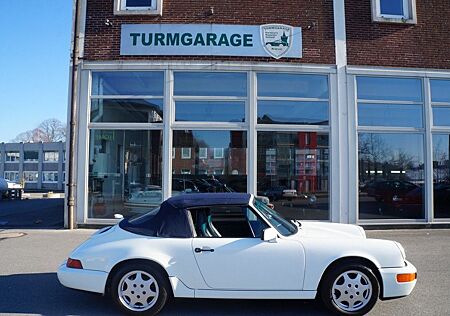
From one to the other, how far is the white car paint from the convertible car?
0.04 ft

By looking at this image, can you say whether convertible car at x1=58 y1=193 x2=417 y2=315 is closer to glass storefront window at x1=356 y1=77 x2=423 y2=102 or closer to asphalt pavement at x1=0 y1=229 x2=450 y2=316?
asphalt pavement at x1=0 y1=229 x2=450 y2=316

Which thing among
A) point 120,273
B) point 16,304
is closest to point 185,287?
point 120,273

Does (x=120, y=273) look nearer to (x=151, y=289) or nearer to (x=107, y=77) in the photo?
(x=151, y=289)

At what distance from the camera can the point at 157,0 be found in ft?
36.8

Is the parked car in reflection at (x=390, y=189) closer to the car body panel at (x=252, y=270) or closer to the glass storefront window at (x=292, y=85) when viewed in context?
the glass storefront window at (x=292, y=85)

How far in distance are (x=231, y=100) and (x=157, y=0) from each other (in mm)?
3461

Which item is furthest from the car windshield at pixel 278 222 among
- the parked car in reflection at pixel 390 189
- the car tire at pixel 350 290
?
the parked car in reflection at pixel 390 189

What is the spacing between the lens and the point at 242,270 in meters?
4.52

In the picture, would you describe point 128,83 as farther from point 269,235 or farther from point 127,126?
point 269,235

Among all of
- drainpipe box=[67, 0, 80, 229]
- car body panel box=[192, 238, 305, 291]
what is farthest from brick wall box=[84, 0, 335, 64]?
car body panel box=[192, 238, 305, 291]

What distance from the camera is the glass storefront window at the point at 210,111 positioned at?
11.2 m

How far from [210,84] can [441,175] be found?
282 inches

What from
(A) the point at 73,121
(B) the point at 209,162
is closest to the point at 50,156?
(A) the point at 73,121

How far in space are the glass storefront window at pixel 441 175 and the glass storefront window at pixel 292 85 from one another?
3616 millimetres
